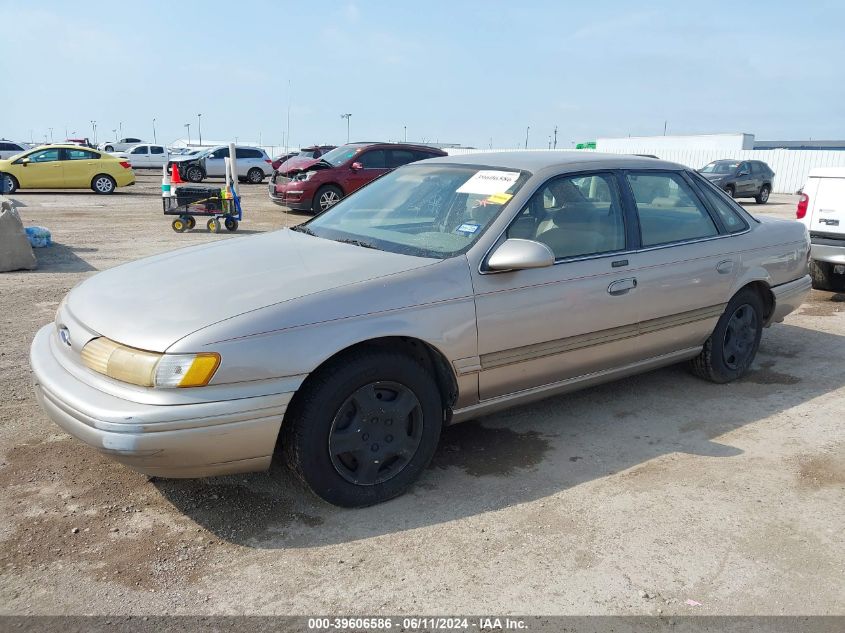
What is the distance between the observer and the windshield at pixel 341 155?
52.0ft

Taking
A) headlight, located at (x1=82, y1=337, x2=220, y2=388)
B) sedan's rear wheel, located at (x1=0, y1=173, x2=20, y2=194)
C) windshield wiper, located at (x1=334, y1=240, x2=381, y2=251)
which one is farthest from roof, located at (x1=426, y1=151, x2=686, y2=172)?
sedan's rear wheel, located at (x1=0, y1=173, x2=20, y2=194)

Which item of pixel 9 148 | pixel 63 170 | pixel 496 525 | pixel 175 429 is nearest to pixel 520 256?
pixel 496 525

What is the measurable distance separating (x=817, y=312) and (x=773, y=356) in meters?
2.07

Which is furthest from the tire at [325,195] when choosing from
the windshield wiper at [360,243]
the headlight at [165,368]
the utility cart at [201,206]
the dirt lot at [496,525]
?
the headlight at [165,368]

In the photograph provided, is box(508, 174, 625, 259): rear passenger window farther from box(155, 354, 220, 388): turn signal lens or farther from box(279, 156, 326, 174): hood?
box(279, 156, 326, 174): hood

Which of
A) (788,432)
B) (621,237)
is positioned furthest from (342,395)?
(788,432)

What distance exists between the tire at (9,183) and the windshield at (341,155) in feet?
31.7

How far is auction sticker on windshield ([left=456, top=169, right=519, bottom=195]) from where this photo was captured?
396 centimetres

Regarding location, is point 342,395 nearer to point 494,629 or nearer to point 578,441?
point 494,629

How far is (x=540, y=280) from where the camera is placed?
12.3ft

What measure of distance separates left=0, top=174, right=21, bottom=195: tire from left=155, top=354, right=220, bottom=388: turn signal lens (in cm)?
2002

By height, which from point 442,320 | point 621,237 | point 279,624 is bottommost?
point 279,624

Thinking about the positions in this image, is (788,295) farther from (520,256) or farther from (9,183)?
(9,183)

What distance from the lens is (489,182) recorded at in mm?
4039
